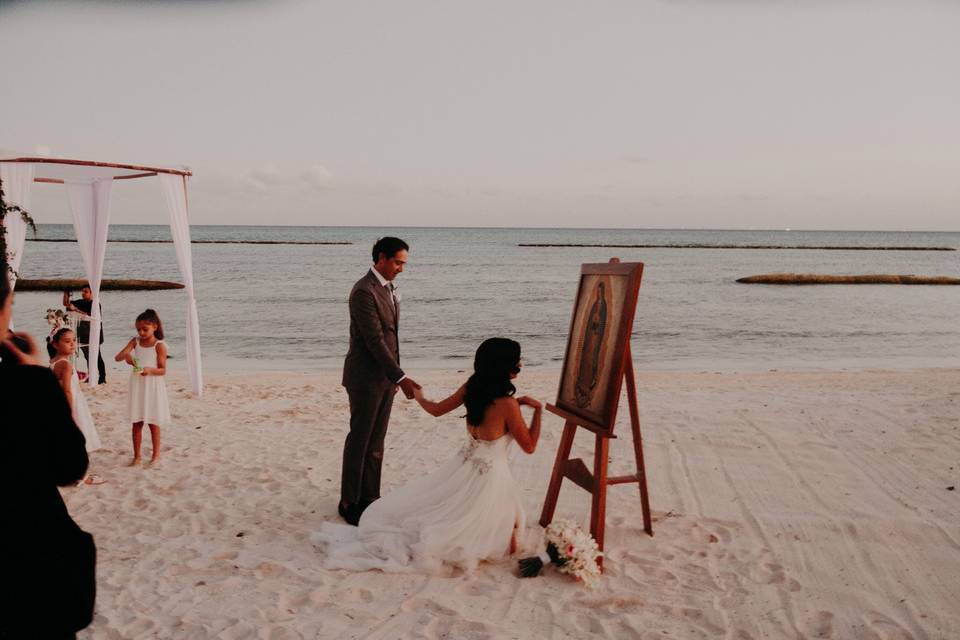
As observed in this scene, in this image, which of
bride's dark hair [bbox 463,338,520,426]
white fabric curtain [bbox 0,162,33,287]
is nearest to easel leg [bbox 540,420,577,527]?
bride's dark hair [bbox 463,338,520,426]

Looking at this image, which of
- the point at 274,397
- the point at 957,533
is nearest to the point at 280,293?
the point at 274,397

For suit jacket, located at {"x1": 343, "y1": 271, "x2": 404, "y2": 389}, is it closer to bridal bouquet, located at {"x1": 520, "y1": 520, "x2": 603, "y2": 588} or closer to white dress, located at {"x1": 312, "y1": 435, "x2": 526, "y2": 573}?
white dress, located at {"x1": 312, "y1": 435, "x2": 526, "y2": 573}

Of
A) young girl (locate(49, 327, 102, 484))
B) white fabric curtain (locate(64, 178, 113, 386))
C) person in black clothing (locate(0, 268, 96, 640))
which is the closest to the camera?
person in black clothing (locate(0, 268, 96, 640))

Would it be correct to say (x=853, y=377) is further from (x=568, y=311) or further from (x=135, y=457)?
(x=568, y=311)

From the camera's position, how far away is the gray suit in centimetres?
539

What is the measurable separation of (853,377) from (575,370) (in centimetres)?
1042

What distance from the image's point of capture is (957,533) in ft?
17.7

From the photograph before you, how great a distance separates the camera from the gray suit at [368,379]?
5.39 metres

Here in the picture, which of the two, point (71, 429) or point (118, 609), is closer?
point (71, 429)

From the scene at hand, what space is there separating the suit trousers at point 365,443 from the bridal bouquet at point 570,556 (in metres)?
1.59

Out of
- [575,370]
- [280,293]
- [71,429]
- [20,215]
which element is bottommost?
[280,293]

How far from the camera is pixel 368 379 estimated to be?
5508 millimetres

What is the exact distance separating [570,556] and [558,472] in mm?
1049

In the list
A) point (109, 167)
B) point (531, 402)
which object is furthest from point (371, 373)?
point (109, 167)
